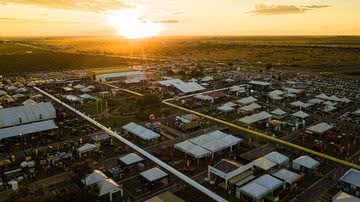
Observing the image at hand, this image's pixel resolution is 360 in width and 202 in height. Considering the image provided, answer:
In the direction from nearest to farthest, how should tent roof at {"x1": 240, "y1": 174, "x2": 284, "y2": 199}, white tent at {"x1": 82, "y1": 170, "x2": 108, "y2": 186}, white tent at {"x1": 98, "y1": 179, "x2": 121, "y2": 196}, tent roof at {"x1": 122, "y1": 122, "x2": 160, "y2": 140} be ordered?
tent roof at {"x1": 240, "y1": 174, "x2": 284, "y2": 199}
white tent at {"x1": 98, "y1": 179, "x2": 121, "y2": 196}
white tent at {"x1": 82, "y1": 170, "x2": 108, "y2": 186}
tent roof at {"x1": 122, "y1": 122, "x2": 160, "y2": 140}

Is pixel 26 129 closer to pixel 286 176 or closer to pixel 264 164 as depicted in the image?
pixel 264 164

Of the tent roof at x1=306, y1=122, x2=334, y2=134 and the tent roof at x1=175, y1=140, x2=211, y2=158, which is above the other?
the tent roof at x1=306, y1=122, x2=334, y2=134

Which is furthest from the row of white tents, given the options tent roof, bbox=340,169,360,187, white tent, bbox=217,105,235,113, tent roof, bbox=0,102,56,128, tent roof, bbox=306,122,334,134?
tent roof, bbox=0,102,56,128

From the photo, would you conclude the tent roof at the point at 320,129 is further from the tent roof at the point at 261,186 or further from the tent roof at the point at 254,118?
the tent roof at the point at 261,186

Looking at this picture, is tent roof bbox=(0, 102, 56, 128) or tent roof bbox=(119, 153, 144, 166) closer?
tent roof bbox=(119, 153, 144, 166)

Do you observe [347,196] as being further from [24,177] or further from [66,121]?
[66,121]

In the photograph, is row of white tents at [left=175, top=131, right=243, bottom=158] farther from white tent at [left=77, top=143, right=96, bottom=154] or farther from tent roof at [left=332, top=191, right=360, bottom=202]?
tent roof at [left=332, top=191, right=360, bottom=202]

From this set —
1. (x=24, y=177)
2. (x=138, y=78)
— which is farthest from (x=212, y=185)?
(x=138, y=78)

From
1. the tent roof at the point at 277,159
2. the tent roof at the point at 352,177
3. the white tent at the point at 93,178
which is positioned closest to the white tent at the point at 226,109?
the tent roof at the point at 277,159
